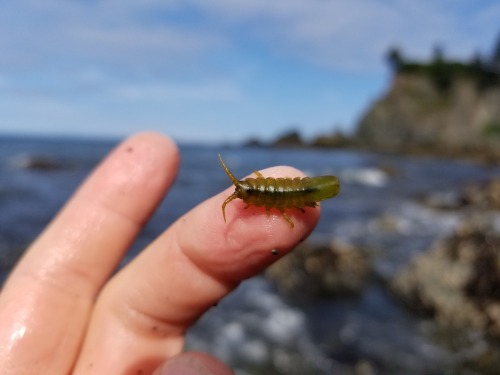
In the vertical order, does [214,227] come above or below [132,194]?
above

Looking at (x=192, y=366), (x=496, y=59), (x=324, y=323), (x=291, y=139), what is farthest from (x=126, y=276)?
(x=496, y=59)

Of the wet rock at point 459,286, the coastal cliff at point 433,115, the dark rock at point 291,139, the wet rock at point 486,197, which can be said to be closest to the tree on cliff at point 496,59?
the coastal cliff at point 433,115

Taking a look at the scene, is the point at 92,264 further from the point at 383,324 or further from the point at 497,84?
the point at 497,84

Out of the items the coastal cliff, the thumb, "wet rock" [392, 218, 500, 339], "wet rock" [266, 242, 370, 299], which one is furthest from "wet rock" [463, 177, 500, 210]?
the coastal cliff

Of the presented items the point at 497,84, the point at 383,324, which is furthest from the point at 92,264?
the point at 497,84

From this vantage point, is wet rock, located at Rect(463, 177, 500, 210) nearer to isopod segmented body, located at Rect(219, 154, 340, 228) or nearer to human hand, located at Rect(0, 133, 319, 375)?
isopod segmented body, located at Rect(219, 154, 340, 228)
